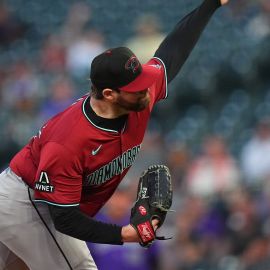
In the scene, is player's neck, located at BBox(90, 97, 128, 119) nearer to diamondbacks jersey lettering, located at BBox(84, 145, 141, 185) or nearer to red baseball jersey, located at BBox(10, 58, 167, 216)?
red baseball jersey, located at BBox(10, 58, 167, 216)

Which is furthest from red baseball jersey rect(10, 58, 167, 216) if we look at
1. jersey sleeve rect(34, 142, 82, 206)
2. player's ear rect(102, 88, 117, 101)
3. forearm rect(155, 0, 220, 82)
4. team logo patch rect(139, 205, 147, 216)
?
forearm rect(155, 0, 220, 82)

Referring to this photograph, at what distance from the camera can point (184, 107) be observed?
7879 mm

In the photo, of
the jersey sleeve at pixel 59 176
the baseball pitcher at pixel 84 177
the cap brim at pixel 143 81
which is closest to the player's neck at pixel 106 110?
the baseball pitcher at pixel 84 177

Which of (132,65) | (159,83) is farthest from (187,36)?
(132,65)

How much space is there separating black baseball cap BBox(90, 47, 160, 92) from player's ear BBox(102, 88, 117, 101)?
17 millimetres

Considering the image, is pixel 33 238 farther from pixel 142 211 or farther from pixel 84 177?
pixel 142 211

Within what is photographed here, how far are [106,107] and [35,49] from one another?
673 cm

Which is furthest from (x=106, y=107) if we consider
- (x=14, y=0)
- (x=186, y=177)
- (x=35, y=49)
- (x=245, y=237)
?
(x=14, y=0)

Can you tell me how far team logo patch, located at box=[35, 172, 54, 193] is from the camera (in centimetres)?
317

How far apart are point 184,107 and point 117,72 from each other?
473 cm

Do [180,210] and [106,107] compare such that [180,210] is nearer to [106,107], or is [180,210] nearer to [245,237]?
[245,237]

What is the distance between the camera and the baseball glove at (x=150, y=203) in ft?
10.4

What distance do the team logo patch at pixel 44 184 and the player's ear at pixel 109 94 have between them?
16.6 inches

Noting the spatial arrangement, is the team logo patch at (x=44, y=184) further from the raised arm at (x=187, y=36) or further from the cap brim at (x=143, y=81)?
the raised arm at (x=187, y=36)
